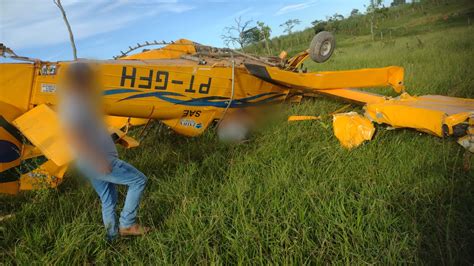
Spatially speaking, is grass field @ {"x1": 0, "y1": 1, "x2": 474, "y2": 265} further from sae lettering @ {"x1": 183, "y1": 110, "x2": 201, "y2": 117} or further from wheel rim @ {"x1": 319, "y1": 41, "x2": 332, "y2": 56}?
wheel rim @ {"x1": 319, "y1": 41, "x2": 332, "y2": 56}

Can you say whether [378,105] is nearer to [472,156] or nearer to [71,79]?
[472,156]

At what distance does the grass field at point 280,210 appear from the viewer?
2.47m

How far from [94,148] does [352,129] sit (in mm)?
3139

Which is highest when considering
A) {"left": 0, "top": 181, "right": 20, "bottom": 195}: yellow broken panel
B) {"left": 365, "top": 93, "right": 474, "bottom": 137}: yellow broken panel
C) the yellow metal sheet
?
the yellow metal sheet

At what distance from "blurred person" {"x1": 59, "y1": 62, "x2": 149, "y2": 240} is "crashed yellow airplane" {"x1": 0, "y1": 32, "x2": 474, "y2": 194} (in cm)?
16

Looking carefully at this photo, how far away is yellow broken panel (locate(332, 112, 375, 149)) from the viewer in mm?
4277

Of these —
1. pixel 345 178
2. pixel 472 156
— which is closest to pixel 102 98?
pixel 345 178

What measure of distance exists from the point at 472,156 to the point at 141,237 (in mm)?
3364

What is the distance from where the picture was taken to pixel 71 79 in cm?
256

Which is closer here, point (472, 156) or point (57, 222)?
point (57, 222)

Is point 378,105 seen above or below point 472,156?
above

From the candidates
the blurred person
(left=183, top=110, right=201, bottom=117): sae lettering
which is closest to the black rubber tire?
(left=183, top=110, right=201, bottom=117): sae lettering

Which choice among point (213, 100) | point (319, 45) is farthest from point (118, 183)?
point (319, 45)

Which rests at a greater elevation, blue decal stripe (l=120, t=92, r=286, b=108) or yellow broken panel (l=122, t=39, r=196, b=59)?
yellow broken panel (l=122, t=39, r=196, b=59)
